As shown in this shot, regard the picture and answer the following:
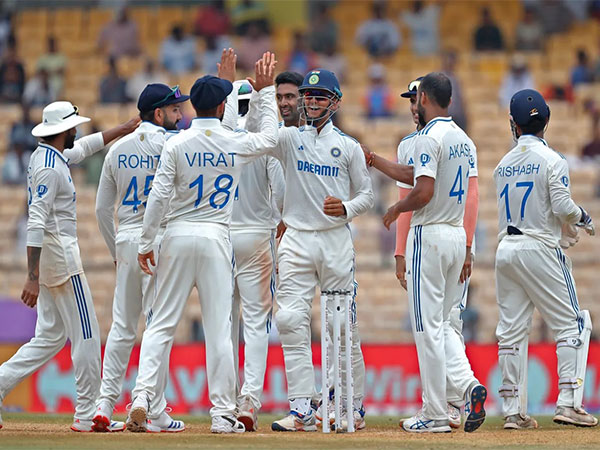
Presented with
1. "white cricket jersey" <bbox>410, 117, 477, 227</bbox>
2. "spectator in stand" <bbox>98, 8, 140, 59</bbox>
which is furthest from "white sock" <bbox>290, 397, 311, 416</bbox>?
"spectator in stand" <bbox>98, 8, 140, 59</bbox>

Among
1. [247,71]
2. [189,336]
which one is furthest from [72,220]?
[247,71]

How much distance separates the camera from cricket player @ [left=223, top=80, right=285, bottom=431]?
9.83 metres

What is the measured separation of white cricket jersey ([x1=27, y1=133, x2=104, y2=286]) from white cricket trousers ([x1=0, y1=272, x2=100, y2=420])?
0.11 meters

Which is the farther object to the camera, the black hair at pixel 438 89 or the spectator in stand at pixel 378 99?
the spectator in stand at pixel 378 99

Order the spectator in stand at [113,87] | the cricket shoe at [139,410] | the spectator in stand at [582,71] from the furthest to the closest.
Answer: the spectator in stand at [113,87] → the spectator in stand at [582,71] → the cricket shoe at [139,410]

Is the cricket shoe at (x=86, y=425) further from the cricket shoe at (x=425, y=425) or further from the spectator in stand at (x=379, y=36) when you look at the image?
the spectator in stand at (x=379, y=36)

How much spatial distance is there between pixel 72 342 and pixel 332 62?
13353 millimetres

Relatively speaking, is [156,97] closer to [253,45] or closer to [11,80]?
[253,45]

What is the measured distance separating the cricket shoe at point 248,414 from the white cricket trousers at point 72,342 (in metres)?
1.13

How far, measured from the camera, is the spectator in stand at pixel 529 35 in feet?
73.6

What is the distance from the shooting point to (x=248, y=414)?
9.57m

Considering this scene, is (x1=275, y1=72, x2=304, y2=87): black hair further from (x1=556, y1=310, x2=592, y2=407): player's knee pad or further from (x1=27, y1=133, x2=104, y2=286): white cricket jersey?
(x1=556, y1=310, x2=592, y2=407): player's knee pad

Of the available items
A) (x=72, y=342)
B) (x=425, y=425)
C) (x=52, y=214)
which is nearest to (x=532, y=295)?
(x=425, y=425)

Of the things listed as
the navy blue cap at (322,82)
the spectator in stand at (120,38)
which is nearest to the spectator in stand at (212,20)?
the spectator in stand at (120,38)
